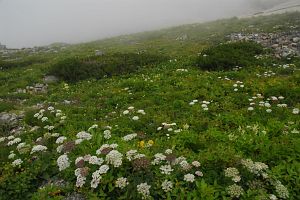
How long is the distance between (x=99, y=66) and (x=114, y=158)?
15057 mm

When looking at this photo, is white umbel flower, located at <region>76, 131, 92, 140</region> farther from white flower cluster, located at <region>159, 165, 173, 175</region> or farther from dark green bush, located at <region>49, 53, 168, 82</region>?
dark green bush, located at <region>49, 53, 168, 82</region>

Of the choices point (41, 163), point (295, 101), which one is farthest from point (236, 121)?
point (41, 163)

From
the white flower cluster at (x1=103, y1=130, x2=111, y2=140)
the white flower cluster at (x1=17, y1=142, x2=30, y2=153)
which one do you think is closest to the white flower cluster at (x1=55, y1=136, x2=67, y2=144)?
the white flower cluster at (x1=17, y1=142, x2=30, y2=153)

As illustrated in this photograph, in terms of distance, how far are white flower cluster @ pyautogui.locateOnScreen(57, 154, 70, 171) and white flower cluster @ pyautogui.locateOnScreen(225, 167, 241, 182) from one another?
407 centimetres

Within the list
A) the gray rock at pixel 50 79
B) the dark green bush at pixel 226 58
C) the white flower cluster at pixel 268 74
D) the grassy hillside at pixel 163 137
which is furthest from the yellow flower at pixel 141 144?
the gray rock at pixel 50 79

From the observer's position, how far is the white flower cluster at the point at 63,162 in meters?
10.4

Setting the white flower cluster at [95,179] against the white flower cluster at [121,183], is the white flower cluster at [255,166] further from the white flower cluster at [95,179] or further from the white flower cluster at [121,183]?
the white flower cluster at [95,179]

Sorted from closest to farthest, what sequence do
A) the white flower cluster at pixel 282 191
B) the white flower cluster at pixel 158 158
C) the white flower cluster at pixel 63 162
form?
the white flower cluster at pixel 282 191
the white flower cluster at pixel 158 158
the white flower cluster at pixel 63 162

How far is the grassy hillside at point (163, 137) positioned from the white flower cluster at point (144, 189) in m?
0.02

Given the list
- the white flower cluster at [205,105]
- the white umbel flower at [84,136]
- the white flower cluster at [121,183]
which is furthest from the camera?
the white flower cluster at [205,105]

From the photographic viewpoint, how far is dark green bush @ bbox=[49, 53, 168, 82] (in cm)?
2347

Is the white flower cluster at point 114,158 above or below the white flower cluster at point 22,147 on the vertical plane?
above

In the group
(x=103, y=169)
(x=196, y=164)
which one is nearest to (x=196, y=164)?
(x=196, y=164)

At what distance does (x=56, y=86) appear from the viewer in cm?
2222
